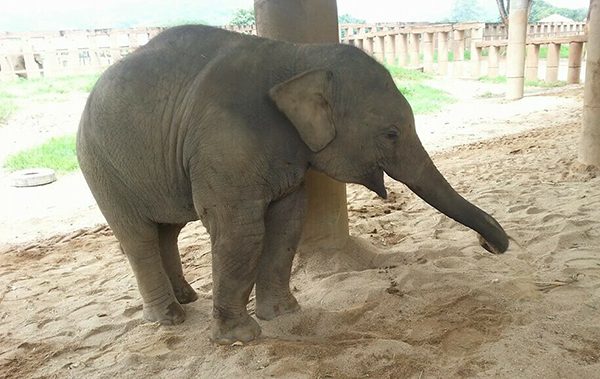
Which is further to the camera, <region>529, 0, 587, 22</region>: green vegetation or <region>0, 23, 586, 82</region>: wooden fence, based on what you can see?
<region>529, 0, 587, 22</region>: green vegetation

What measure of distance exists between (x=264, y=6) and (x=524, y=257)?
2.60 m

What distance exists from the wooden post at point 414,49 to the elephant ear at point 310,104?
62.1 ft

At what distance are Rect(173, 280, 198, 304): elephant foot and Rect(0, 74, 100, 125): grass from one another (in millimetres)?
9885

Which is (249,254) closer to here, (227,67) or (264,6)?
(227,67)

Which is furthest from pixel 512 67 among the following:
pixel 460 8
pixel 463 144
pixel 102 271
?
pixel 460 8

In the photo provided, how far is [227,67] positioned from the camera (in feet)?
9.39

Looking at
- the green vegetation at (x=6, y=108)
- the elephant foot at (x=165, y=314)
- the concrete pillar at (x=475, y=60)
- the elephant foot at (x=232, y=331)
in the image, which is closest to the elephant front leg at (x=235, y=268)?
the elephant foot at (x=232, y=331)

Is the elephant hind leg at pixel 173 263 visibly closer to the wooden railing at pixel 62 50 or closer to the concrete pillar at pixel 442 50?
the wooden railing at pixel 62 50

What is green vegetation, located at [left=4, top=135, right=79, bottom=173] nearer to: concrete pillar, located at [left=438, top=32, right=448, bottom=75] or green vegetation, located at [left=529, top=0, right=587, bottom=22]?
concrete pillar, located at [left=438, top=32, right=448, bottom=75]

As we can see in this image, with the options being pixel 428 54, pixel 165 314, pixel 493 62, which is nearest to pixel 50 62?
pixel 428 54

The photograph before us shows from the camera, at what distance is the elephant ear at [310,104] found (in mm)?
2711

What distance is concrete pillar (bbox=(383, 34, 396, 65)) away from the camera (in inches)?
854

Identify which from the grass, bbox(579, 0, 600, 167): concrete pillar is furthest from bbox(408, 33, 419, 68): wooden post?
bbox(579, 0, 600, 167): concrete pillar

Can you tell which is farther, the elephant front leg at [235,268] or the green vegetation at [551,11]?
the green vegetation at [551,11]
